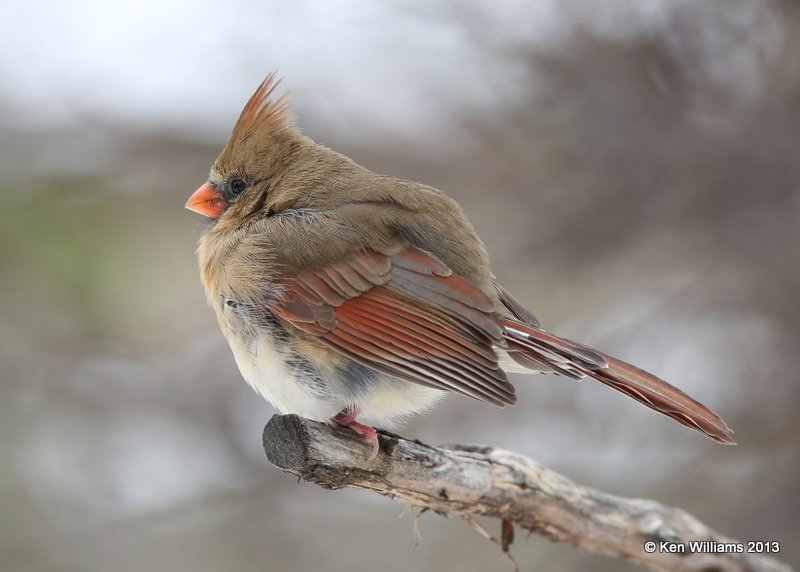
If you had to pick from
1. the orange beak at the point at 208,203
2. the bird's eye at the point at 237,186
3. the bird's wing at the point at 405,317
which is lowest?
the bird's wing at the point at 405,317

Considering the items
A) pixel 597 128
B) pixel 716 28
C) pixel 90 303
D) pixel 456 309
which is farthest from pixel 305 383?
pixel 716 28

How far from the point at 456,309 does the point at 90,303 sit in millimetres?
2360

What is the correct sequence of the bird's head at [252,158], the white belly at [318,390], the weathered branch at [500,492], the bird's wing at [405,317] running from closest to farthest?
the weathered branch at [500,492] < the bird's wing at [405,317] < the white belly at [318,390] < the bird's head at [252,158]

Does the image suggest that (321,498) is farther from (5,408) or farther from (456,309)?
(456,309)

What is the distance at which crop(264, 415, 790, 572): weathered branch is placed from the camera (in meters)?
2.51

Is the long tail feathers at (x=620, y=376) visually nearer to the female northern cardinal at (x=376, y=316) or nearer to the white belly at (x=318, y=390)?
the female northern cardinal at (x=376, y=316)

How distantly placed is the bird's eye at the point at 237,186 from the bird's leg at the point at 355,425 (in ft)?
2.99

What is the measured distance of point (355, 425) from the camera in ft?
8.91

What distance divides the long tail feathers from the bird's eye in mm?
1038

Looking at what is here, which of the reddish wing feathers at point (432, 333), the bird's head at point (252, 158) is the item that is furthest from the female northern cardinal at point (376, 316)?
the bird's head at point (252, 158)

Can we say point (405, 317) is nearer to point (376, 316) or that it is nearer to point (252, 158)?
point (376, 316)

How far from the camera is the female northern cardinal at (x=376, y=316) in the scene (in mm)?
2676

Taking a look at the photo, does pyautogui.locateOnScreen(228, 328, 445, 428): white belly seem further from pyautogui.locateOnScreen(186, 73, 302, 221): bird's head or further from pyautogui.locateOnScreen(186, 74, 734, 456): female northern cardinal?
pyautogui.locateOnScreen(186, 73, 302, 221): bird's head

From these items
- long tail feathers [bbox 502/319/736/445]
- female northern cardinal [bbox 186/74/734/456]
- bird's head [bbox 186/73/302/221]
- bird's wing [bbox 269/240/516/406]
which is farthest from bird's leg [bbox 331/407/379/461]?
bird's head [bbox 186/73/302/221]
